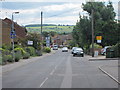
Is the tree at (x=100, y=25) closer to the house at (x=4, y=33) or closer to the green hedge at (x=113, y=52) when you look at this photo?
the green hedge at (x=113, y=52)

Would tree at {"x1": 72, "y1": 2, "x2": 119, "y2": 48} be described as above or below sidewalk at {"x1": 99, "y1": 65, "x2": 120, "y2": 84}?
above

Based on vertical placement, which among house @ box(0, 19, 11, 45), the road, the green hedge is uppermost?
house @ box(0, 19, 11, 45)

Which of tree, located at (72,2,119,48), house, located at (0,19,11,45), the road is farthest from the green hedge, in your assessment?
house, located at (0,19,11,45)

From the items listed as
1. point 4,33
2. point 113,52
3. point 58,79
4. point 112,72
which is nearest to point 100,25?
point 113,52

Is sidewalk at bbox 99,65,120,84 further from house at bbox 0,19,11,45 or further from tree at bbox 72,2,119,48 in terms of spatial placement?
house at bbox 0,19,11,45

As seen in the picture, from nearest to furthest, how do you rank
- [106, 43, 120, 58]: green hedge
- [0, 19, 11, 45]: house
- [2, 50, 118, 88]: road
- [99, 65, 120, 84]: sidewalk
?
Result: [2, 50, 118, 88]: road → [99, 65, 120, 84]: sidewalk → [106, 43, 120, 58]: green hedge → [0, 19, 11, 45]: house

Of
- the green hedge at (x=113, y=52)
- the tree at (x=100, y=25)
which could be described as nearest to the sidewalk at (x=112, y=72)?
the green hedge at (x=113, y=52)

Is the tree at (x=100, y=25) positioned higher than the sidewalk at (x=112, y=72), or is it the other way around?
the tree at (x=100, y=25)

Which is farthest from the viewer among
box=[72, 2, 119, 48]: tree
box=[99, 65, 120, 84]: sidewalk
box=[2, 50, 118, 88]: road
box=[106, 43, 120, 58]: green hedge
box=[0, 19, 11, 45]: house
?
box=[0, 19, 11, 45]: house

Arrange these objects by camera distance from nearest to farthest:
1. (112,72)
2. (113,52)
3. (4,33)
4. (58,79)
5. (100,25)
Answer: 1. (58,79)
2. (112,72)
3. (113,52)
4. (100,25)
5. (4,33)

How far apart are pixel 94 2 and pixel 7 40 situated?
73.2 ft

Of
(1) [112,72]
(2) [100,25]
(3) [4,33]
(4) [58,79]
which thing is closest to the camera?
(4) [58,79]

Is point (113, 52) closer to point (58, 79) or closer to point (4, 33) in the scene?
point (58, 79)

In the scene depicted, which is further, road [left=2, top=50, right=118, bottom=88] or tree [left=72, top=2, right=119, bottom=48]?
tree [left=72, top=2, right=119, bottom=48]
